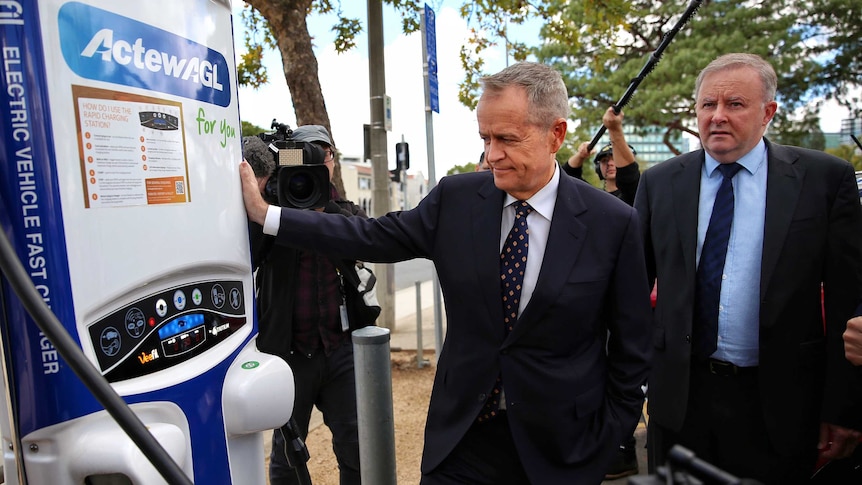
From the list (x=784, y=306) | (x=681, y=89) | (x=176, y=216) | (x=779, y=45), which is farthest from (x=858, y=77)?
(x=176, y=216)

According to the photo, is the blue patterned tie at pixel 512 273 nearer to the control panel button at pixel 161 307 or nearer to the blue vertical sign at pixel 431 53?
the control panel button at pixel 161 307

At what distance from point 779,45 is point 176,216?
17.8m

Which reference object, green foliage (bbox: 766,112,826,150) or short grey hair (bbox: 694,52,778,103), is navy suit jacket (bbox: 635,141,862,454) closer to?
short grey hair (bbox: 694,52,778,103)

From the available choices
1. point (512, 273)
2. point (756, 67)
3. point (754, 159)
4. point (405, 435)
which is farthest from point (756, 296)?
point (405, 435)

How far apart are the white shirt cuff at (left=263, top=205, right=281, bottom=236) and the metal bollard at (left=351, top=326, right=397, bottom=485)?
28.6 inches

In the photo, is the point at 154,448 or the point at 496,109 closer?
the point at 154,448

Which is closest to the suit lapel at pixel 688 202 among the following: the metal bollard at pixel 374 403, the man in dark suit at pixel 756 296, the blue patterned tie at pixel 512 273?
the man in dark suit at pixel 756 296

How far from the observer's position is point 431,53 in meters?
5.17

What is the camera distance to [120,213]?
1459mm

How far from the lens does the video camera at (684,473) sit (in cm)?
82

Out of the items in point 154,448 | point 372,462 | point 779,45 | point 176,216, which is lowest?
point 372,462

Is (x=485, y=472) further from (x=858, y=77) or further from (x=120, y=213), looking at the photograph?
(x=858, y=77)

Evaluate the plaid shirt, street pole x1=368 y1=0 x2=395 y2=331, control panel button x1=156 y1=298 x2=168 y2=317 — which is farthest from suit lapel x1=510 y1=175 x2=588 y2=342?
street pole x1=368 y1=0 x2=395 y2=331

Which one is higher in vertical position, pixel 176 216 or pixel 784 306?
pixel 176 216
